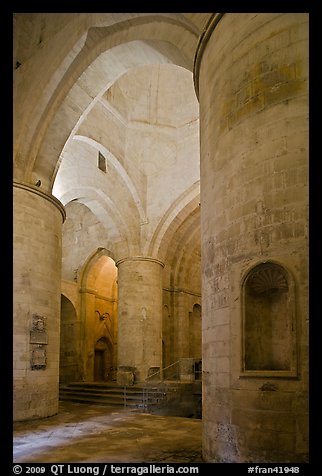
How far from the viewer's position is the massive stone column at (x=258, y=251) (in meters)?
5.68

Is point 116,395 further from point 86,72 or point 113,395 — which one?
point 86,72

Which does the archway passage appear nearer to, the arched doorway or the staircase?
the arched doorway

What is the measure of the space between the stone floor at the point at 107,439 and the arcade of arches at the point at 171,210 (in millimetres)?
846

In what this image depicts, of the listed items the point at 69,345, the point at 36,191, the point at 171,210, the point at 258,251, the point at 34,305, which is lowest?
the point at 69,345

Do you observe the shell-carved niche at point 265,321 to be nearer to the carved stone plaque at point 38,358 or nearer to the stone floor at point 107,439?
the stone floor at point 107,439

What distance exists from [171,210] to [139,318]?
459 centimetres

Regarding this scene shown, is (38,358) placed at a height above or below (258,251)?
below

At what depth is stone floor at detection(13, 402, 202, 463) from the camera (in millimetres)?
7156

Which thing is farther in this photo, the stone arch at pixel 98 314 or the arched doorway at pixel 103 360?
the arched doorway at pixel 103 360

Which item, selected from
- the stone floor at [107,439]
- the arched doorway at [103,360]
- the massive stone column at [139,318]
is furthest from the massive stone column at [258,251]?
the arched doorway at [103,360]

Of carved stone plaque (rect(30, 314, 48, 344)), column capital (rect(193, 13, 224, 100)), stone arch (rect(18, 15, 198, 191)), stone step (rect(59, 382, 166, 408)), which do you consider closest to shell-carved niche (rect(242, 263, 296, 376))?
column capital (rect(193, 13, 224, 100))

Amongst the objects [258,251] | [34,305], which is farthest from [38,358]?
[258,251]

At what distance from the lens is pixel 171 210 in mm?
20062
